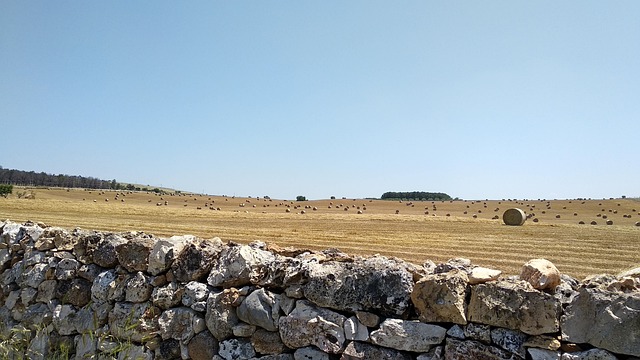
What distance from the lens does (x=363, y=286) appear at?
3.67 metres

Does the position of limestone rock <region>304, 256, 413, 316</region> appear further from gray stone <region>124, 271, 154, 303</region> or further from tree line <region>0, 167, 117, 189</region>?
tree line <region>0, 167, 117, 189</region>

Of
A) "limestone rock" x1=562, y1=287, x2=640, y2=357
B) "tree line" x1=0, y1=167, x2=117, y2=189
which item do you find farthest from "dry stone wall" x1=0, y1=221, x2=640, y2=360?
"tree line" x1=0, y1=167, x2=117, y2=189

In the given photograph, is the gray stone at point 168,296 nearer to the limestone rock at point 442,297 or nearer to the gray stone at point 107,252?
the gray stone at point 107,252

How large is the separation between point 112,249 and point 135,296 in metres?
0.75

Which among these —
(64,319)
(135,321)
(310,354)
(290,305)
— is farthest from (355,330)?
(64,319)

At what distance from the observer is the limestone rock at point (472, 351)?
3.15 m

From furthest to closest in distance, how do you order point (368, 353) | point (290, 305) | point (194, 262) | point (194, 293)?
point (194, 262)
point (194, 293)
point (290, 305)
point (368, 353)

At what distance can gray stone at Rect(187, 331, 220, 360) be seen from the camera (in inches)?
165

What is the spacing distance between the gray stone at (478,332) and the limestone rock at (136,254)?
3.49 metres

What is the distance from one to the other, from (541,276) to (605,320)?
49cm

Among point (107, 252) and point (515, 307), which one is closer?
point (515, 307)

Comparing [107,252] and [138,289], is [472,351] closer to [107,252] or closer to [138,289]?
[138,289]

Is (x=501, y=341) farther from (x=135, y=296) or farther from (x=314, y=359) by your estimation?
(x=135, y=296)

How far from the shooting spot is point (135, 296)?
4680 mm
